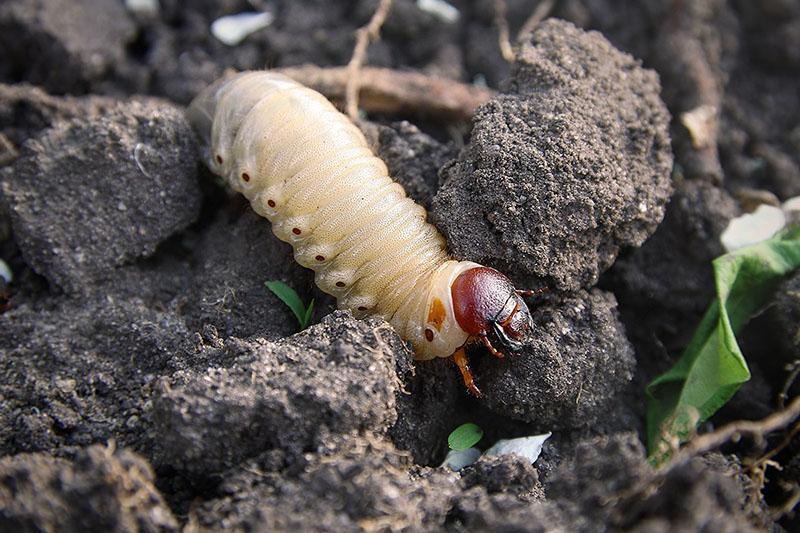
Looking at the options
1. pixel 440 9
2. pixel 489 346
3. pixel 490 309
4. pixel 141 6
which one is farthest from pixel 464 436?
pixel 141 6

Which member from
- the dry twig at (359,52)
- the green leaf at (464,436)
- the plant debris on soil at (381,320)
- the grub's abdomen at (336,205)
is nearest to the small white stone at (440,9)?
the plant debris on soil at (381,320)

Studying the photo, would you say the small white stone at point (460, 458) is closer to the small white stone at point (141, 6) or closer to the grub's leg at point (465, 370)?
the grub's leg at point (465, 370)

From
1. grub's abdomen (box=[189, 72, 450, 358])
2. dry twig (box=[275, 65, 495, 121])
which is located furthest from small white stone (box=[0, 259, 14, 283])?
dry twig (box=[275, 65, 495, 121])

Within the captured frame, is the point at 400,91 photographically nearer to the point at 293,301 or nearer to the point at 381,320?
Answer: the point at 293,301

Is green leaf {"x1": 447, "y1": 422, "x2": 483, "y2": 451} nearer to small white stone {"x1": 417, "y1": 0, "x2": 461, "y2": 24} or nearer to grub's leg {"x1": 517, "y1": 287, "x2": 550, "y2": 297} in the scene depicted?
grub's leg {"x1": 517, "y1": 287, "x2": 550, "y2": 297}

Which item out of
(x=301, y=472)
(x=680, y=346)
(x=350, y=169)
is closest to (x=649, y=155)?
(x=680, y=346)

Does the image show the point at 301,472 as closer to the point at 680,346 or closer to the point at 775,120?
the point at 680,346
